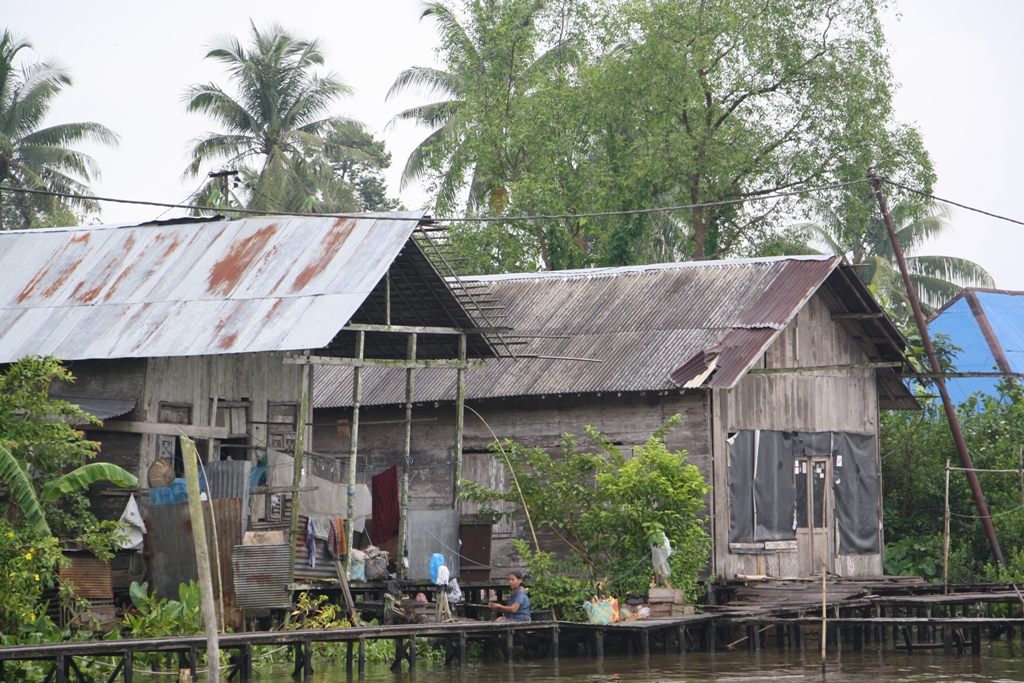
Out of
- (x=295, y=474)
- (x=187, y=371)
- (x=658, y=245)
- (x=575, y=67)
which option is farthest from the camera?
(x=658, y=245)

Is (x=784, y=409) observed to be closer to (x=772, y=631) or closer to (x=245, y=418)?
(x=772, y=631)

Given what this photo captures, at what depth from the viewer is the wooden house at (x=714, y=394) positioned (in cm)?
2209

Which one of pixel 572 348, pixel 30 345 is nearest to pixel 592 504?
pixel 572 348

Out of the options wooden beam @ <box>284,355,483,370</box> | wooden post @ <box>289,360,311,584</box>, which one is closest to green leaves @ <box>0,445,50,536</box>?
wooden post @ <box>289,360,311,584</box>

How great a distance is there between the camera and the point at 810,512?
23.7 meters

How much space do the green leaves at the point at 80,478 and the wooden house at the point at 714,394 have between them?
6.65 m

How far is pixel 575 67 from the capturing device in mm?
40625

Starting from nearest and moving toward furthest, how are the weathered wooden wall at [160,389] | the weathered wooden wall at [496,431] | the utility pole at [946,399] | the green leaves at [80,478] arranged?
the green leaves at [80,478] < the weathered wooden wall at [160,389] < the weathered wooden wall at [496,431] < the utility pole at [946,399]

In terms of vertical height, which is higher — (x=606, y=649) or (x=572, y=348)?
(x=572, y=348)

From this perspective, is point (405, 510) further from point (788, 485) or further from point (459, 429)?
point (788, 485)

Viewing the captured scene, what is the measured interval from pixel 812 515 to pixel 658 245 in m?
22.2

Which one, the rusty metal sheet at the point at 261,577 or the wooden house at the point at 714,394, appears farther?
the wooden house at the point at 714,394

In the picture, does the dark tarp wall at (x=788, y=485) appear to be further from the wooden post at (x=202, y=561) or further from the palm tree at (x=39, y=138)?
the palm tree at (x=39, y=138)

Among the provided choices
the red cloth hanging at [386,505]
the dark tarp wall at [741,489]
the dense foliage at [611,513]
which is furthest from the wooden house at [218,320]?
the dark tarp wall at [741,489]
